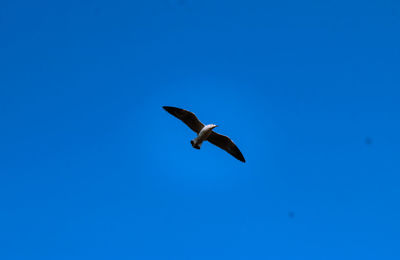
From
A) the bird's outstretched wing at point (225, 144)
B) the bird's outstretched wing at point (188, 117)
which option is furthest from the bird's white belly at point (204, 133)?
the bird's outstretched wing at point (225, 144)

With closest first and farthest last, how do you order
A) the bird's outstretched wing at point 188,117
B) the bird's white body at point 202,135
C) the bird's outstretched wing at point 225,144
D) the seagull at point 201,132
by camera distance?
the bird's white body at point 202,135 < the seagull at point 201,132 < the bird's outstretched wing at point 188,117 < the bird's outstretched wing at point 225,144

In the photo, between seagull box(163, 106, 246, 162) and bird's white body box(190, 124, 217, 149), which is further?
seagull box(163, 106, 246, 162)

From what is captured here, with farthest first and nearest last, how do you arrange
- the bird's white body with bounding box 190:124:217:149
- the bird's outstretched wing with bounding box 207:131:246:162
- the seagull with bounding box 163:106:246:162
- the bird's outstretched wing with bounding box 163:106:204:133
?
the bird's outstretched wing with bounding box 207:131:246:162 → the bird's outstretched wing with bounding box 163:106:204:133 → the seagull with bounding box 163:106:246:162 → the bird's white body with bounding box 190:124:217:149

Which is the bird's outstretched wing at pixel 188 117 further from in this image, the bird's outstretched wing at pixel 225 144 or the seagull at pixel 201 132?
the bird's outstretched wing at pixel 225 144

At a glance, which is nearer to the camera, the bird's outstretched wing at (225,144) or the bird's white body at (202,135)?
the bird's white body at (202,135)

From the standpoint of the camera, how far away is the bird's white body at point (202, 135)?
33062 millimetres

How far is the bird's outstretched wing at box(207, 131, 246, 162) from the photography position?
35.1 metres

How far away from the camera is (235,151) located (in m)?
36.0

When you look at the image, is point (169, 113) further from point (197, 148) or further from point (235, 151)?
point (235, 151)

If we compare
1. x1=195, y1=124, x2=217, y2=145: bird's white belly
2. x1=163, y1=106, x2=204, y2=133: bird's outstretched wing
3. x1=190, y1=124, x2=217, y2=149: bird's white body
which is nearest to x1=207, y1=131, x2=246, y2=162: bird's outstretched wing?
x1=195, y1=124, x2=217, y2=145: bird's white belly

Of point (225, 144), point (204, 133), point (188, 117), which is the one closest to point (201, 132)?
point (204, 133)

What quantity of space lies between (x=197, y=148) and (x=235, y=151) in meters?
4.17

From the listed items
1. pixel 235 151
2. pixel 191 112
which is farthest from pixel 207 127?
pixel 235 151

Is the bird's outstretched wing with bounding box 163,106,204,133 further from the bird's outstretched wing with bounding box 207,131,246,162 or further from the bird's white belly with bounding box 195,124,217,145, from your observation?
the bird's outstretched wing with bounding box 207,131,246,162
